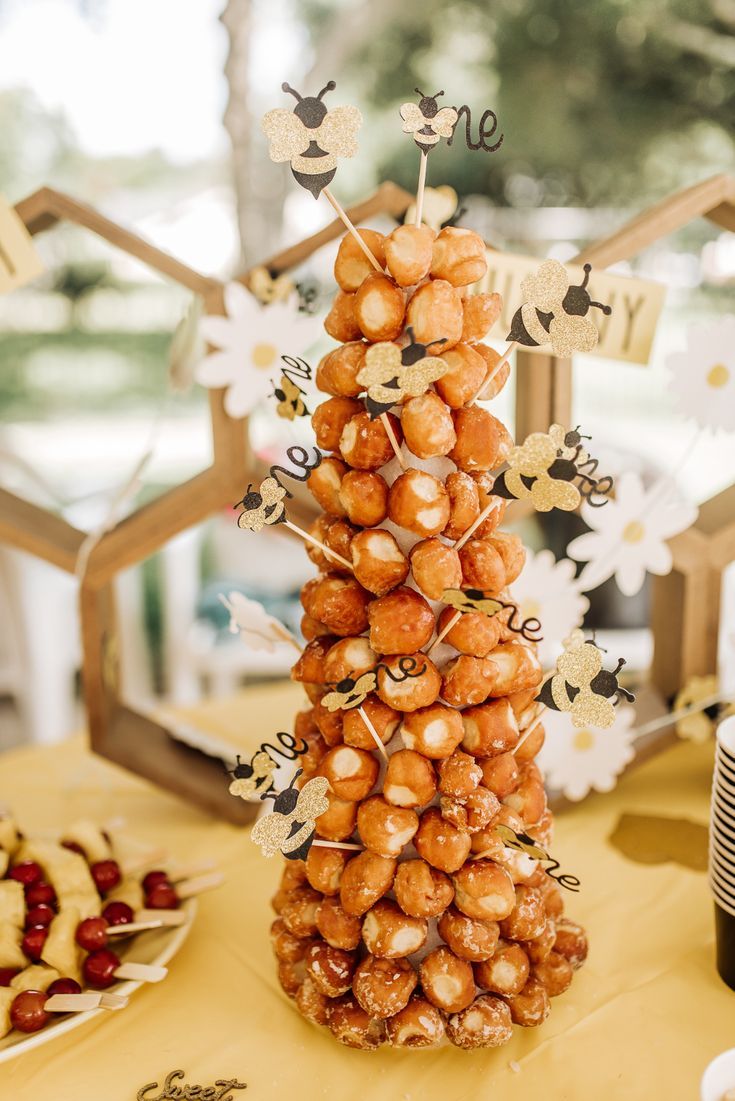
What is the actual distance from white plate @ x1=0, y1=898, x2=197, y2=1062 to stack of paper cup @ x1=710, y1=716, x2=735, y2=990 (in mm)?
478

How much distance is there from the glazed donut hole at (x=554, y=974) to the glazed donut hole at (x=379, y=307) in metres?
0.53

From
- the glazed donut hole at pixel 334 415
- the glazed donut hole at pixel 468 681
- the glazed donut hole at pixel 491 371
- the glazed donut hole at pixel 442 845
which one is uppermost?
the glazed donut hole at pixel 491 371

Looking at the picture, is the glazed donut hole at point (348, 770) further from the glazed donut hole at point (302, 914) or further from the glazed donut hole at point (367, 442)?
the glazed donut hole at point (367, 442)

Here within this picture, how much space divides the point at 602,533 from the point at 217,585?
6.40ft

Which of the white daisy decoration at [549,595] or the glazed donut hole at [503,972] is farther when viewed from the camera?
the white daisy decoration at [549,595]

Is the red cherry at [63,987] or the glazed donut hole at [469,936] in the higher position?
the glazed donut hole at [469,936]

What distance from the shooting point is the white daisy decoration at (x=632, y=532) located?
107 centimetres

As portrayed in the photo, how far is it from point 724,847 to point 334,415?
48 cm

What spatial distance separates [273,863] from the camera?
1.10 metres

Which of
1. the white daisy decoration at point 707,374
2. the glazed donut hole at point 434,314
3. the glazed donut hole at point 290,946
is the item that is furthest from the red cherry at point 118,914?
the white daisy decoration at point 707,374

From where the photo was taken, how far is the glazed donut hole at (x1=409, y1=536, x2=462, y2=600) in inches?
28.7

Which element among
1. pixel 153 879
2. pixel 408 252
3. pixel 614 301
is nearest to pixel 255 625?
pixel 153 879

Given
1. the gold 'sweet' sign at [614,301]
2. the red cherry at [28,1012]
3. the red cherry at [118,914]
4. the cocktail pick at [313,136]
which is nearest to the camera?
the cocktail pick at [313,136]

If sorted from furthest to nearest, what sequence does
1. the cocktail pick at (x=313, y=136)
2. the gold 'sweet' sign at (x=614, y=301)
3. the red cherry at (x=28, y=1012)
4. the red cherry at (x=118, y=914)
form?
the gold 'sweet' sign at (x=614, y=301)
the red cherry at (x=118, y=914)
the red cherry at (x=28, y=1012)
the cocktail pick at (x=313, y=136)
